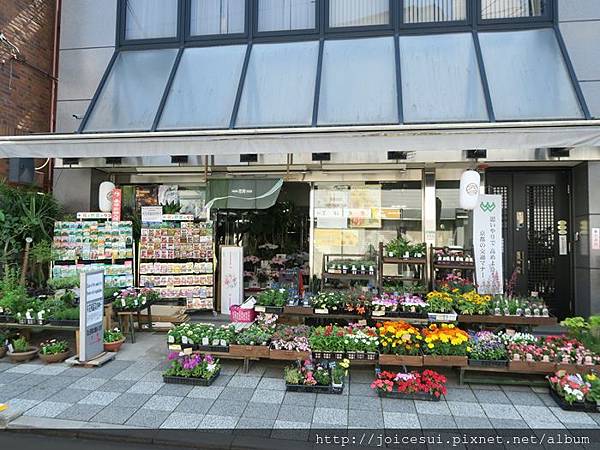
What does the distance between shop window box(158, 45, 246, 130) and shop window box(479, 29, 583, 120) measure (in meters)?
5.04

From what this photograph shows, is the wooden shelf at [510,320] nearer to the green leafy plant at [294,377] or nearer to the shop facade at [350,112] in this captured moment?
the shop facade at [350,112]

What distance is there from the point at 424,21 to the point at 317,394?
7.78m

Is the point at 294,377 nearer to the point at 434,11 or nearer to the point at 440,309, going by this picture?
the point at 440,309

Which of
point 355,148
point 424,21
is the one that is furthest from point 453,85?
point 355,148

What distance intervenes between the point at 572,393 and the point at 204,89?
799cm

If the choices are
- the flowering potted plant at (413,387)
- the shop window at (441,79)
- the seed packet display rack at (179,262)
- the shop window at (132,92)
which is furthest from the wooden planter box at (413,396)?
the shop window at (132,92)

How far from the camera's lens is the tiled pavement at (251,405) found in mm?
4227

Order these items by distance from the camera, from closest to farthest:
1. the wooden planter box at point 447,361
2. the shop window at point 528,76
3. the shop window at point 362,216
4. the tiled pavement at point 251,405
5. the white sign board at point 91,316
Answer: the tiled pavement at point 251,405 → the wooden planter box at point 447,361 → the white sign board at point 91,316 → the shop window at point 528,76 → the shop window at point 362,216

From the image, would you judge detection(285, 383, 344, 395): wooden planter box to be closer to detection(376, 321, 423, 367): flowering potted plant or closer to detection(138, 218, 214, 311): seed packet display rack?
detection(376, 321, 423, 367): flowering potted plant

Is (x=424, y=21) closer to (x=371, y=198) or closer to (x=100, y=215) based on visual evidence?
(x=371, y=198)

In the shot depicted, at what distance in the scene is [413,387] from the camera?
15.6 feet

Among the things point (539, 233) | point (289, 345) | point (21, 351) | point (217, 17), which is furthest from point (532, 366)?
point (217, 17)

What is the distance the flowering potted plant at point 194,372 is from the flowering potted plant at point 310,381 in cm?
104
